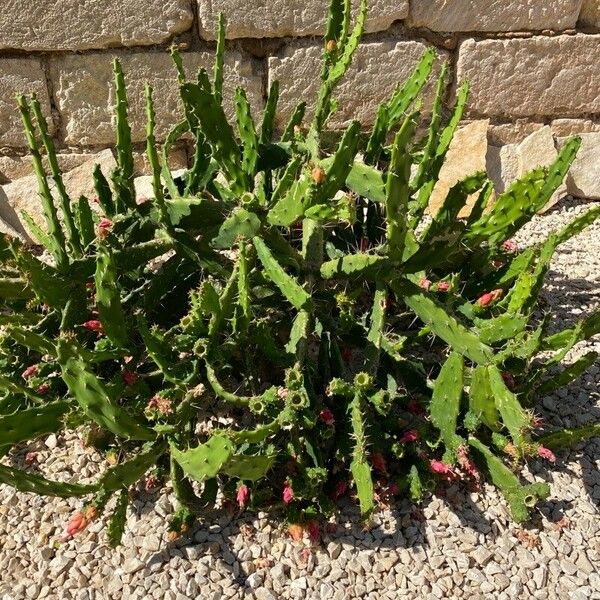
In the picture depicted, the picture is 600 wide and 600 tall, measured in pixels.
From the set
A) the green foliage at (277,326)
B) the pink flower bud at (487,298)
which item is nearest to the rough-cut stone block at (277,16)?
the green foliage at (277,326)

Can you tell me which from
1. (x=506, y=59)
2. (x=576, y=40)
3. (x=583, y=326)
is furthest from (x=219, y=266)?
(x=576, y=40)

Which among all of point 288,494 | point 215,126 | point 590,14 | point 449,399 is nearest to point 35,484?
point 288,494

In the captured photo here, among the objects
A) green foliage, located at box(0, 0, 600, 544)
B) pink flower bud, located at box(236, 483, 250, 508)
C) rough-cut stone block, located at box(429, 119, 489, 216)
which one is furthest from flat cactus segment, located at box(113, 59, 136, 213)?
rough-cut stone block, located at box(429, 119, 489, 216)

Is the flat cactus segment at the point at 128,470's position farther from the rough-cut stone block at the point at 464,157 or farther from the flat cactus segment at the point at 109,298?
the rough-cut stone block at the point at 464,157

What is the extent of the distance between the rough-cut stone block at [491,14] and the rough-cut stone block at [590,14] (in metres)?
0.09

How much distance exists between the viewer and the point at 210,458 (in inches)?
60.6

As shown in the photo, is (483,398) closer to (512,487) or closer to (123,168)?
(512,487)

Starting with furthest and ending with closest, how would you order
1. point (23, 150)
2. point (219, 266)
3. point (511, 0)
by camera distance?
point (23, 150) < point (511, 0) < point (219, 266)

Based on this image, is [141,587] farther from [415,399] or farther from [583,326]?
[583,326]

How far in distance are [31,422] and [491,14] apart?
3.13 metres

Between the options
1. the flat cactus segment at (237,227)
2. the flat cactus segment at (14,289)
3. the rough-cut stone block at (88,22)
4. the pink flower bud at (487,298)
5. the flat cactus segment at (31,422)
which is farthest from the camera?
the rough-cut stone block at (88,22)

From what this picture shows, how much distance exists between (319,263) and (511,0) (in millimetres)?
2308

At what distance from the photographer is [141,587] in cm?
190

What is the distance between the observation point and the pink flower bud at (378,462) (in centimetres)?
206
